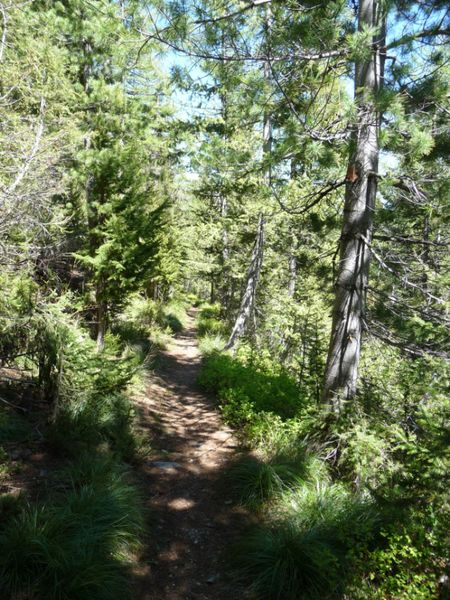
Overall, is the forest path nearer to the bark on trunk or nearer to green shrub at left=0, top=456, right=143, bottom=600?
green shrub at left=0, top=456, right=143, bottom=600

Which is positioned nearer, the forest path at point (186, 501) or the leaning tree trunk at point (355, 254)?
the forest path at point (186, 501)

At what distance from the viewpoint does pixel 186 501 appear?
14.7ft

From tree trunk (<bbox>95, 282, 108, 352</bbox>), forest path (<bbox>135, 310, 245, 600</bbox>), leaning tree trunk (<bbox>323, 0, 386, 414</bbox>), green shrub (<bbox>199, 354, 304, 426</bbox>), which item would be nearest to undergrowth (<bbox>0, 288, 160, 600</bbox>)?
forest path (<bbox>135, 310, 245, 600</bbox>)

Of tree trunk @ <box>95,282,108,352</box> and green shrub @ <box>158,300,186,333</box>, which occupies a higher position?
tree trunk @ <box>95,282,108,352</box>

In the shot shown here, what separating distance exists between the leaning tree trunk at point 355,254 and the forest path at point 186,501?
194 centimetres

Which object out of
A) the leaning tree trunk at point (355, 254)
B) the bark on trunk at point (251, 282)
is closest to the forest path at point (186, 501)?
the leaning tree trunk at point (355, 254)

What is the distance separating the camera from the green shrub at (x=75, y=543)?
266cm

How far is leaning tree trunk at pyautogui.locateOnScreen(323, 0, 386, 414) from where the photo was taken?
4.39 metres

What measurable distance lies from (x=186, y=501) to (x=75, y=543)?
A: 1.71m

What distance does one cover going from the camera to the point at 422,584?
2.69 meters

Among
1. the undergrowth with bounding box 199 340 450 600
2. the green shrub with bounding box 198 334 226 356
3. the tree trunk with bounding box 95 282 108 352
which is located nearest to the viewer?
the undergrowth with bounding box 199 340 450 600

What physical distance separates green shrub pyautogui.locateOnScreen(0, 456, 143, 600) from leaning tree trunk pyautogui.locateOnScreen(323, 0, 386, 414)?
9.16 ft

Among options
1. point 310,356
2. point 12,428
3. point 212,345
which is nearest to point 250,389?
point 310,356

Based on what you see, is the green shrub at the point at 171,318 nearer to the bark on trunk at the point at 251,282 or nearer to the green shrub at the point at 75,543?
the bark on trunk at the point at 251,282
